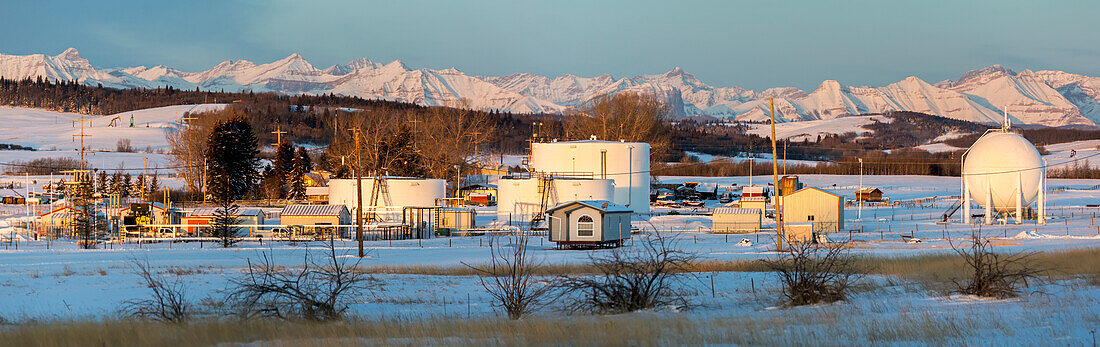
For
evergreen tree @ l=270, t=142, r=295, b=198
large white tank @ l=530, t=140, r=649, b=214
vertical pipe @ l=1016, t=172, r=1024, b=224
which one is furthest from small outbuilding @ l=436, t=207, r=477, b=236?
evergreen tree @ l=270, t=142, r=295, b=198

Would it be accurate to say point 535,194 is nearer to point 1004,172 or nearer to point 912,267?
point 1004,172

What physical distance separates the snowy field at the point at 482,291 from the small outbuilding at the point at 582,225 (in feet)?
6.06

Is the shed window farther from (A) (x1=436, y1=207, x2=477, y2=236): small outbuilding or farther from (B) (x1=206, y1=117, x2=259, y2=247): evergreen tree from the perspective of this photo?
(B) (x1=206, y1=117, x2=259, y2=247): evergreen tree

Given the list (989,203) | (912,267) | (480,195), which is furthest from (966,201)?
(480,195)

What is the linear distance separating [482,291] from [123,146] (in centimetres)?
16228

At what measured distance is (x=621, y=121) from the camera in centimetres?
10119

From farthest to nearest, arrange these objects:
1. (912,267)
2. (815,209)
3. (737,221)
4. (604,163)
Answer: (604,163) → (815,209) → (737,221) → (912,267)

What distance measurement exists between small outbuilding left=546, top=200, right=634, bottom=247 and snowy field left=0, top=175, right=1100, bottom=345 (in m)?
1.85

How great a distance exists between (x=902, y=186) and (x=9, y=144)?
153 meters

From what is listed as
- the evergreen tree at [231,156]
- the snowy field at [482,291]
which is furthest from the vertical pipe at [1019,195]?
the evergreen tree at [231,156]

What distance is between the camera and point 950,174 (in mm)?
151875

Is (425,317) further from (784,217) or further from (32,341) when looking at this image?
(784,217)

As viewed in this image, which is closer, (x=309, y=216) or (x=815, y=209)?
(x=815, y=209)

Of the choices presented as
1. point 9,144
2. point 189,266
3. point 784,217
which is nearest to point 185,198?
point 784,217
